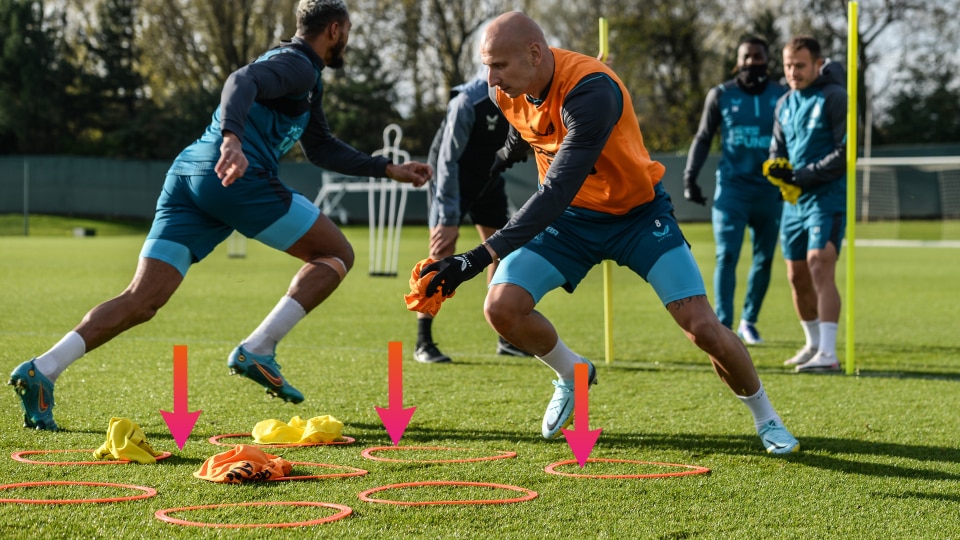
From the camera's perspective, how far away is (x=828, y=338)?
294 inches

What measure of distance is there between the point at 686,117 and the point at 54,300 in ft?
121

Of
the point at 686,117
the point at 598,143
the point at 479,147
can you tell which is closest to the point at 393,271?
the point at 479,147

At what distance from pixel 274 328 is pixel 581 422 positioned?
1859 mm

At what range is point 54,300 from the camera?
39.2 ft

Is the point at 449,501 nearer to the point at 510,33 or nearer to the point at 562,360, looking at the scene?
the point at 562,360

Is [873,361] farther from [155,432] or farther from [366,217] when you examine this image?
[366,217]

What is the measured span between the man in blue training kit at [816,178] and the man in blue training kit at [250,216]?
3.43 meters

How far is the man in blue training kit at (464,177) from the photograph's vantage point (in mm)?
7473

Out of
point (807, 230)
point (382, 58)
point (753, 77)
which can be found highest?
point (382, 58)

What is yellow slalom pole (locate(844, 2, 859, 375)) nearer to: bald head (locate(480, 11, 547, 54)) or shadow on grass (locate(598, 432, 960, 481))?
shadow on grass (locate(598, 432, 960, 481))

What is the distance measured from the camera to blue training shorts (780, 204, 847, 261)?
747 centimetres

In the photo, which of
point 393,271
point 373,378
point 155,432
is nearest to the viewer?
point 155,432

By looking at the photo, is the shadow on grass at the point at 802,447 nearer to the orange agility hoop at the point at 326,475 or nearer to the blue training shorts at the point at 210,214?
the orange agility hoop at the point at 326,475

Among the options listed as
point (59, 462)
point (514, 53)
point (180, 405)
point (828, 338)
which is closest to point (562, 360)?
point (514, 53)
